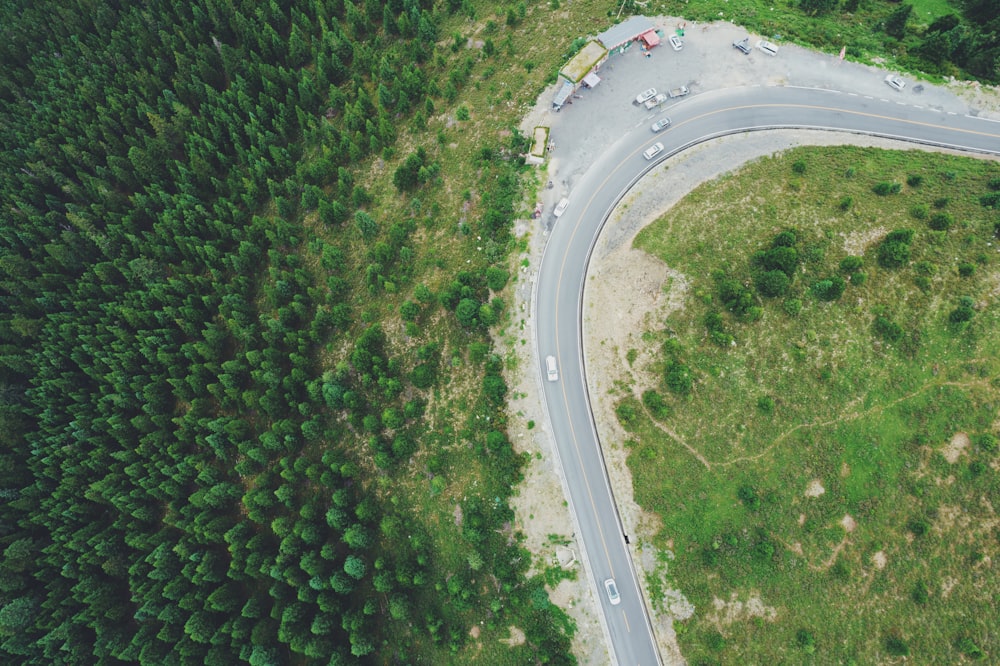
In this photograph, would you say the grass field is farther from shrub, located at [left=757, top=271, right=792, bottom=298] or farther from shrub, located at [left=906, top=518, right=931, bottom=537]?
shrub, located at [left=757, top=271, right=792, bottom=298]

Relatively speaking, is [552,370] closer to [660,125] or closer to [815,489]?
[815,489]

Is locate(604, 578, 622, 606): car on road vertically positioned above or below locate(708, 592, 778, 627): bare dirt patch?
above

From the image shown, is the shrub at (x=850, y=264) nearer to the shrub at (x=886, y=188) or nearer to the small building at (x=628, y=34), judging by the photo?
the shrub at (x=886, y=188)

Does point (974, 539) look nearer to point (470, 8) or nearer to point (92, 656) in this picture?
point (470, 8)

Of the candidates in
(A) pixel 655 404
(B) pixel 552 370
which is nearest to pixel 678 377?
(A) pixel 655 404

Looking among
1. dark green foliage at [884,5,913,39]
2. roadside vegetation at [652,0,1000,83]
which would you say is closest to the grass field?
roadside vegetation at [652,0,1000,83]
